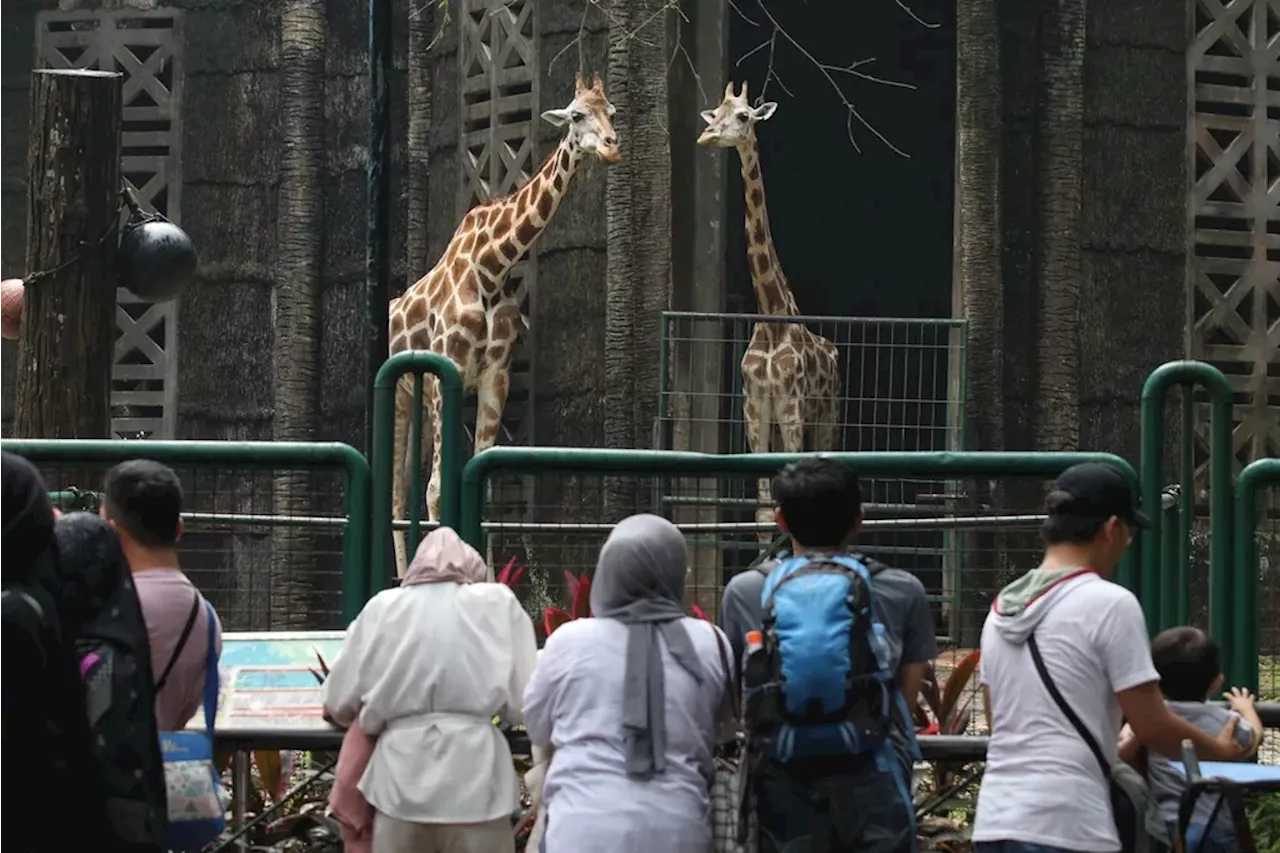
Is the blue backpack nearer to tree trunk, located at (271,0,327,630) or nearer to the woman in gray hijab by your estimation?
the woman in gray hijab

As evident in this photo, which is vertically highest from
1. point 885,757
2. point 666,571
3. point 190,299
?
point 190,299

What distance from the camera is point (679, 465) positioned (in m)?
7.14

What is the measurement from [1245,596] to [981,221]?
265 inches

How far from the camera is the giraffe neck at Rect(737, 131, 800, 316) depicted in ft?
44.0

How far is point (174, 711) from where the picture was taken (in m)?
5.88

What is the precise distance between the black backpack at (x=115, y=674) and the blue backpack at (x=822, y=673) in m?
1.38

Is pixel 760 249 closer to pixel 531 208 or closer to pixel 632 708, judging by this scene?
pixel 531 208

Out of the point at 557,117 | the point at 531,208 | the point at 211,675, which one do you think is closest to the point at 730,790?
the point at 211,675

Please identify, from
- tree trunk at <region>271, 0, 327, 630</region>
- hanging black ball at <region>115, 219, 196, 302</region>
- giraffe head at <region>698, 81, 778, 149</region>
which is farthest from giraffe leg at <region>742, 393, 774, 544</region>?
hanging black ball at <region>115, 219, 196, 302</region>

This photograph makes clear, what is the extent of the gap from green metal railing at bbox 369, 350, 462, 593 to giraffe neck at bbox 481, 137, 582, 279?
5.75 m

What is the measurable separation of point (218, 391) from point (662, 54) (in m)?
4.23

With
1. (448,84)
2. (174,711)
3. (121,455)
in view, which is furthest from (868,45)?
(174,711)

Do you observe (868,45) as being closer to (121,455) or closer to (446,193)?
(446,193)

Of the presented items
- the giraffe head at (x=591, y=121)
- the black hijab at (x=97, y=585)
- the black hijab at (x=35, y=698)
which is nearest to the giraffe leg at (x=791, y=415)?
the giraffe head at (x=591, y=121)
